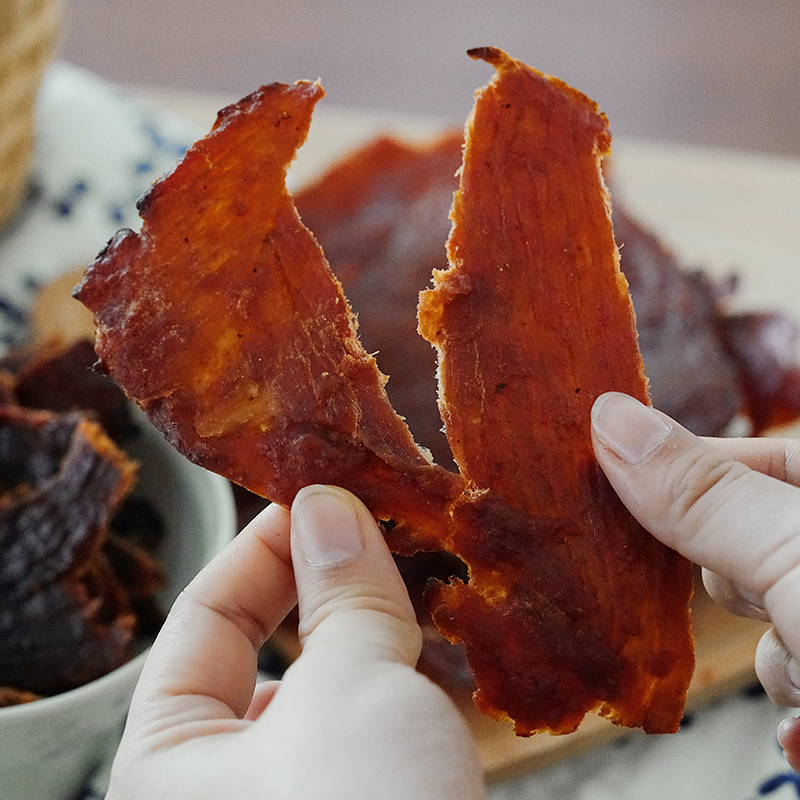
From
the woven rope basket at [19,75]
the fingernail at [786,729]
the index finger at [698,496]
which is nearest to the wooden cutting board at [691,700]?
the fingernail at [786,729]

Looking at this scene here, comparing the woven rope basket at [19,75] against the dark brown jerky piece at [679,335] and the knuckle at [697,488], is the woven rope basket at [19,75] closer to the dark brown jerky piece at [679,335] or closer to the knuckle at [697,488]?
the dark brown jerky piece at [679,335]

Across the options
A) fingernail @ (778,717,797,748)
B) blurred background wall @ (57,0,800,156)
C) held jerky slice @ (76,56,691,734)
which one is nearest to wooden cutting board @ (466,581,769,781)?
fingernail @ (778,717,797,748)

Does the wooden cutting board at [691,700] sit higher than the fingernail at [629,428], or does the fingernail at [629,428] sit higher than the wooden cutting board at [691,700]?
the fingernail at [629,428]

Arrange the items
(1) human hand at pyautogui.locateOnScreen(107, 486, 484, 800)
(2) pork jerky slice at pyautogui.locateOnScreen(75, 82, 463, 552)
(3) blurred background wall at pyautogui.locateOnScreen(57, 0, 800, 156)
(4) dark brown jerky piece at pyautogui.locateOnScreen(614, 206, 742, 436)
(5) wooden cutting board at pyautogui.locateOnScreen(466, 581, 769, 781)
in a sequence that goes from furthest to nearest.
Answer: (3) blurred background wall at pyautogui.locateOnScreen(57, 0, 800, 156) → (4) dark brown jerky piece at pyautogui.locateOnScreen(614, 206, 742, 436) → (5) wooden cutting board at pyautogui.locateOnScreen(466, 581, 769, 781) → (2) pork jerky slice at pyautogui.locateOnScreen(75, 82, 463, 552) → (1) human hand at pyautogui.locateOnScreen(107, 486, 484, 800)

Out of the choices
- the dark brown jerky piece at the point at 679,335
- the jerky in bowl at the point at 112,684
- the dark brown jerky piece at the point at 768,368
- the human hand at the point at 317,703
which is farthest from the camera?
the dark brown jerky piece at the point at 768,368

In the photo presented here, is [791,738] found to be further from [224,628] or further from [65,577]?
[65,577]

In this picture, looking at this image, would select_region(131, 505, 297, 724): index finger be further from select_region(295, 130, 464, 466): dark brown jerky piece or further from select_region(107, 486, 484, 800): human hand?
select_region(295, 130, 464, 466): dark brown jerky piece
